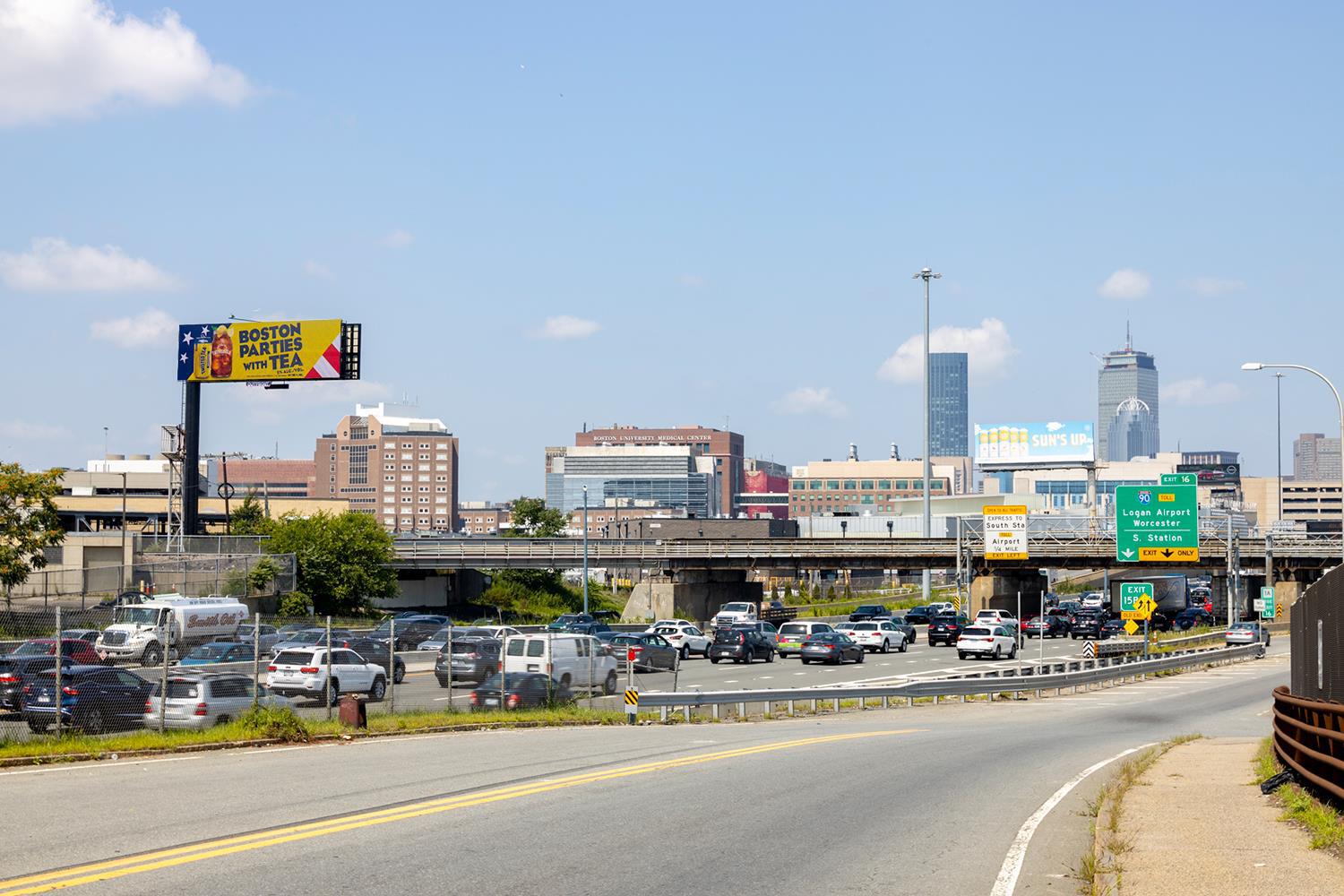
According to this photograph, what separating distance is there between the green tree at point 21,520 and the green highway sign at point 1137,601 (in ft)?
141

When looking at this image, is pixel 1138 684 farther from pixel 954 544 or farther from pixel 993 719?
pixel 954 544

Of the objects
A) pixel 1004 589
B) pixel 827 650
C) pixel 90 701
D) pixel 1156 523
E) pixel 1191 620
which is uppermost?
pixel 1156 523

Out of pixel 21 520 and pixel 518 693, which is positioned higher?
pixel 21 520

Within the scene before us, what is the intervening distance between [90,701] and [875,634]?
44.5 meters

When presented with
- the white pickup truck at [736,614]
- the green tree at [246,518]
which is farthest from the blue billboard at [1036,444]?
the green tree at [246,518]

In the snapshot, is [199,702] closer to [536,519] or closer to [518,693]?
[518,693]

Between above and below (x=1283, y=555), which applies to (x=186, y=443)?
above

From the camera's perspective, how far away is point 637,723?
94.3ft

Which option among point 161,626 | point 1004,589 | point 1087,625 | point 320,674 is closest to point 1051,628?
point 1087,625

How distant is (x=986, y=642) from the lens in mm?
58469

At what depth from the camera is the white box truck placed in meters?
40.8

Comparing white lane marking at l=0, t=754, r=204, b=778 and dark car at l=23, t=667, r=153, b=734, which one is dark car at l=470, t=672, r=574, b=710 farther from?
white lane marking at l=0, t=754, r=204, b=778

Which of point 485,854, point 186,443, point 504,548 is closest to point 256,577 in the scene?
point 186,443

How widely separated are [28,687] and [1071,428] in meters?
133
